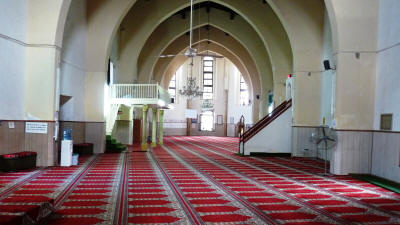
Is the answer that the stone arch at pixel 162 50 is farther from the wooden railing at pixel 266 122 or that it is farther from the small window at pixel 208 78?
the small window at pixel 208 78

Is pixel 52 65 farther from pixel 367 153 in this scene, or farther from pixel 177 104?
pixel 177 104

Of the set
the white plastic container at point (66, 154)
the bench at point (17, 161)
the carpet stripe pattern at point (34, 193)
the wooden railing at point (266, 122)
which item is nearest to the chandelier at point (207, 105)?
the wooden railing at point (266, 122)

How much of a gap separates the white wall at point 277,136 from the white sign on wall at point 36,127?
636 centimetres

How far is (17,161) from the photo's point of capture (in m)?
7.25

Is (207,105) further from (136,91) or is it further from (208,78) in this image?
(136,91)

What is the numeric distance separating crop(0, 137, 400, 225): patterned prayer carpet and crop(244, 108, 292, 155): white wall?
141 inches

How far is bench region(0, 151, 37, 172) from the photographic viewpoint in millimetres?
7094

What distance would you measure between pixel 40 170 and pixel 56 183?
1.73m

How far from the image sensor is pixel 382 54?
7352mm

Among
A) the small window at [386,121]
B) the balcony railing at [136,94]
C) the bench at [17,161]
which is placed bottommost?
the bench at [17,161]

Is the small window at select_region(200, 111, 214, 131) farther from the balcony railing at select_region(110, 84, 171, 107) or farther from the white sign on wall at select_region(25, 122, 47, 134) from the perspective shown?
the white sign on wall at select_region(25, 122, 47, 134)

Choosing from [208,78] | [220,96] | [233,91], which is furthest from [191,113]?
[233,91]

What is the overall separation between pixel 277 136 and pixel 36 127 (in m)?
7.31

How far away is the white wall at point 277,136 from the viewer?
38.7ft
